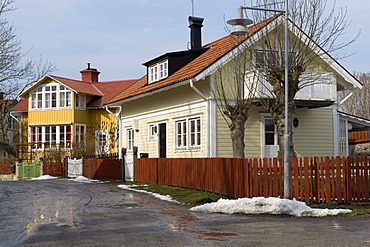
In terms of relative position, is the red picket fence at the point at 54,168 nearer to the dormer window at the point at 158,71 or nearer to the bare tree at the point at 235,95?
the dormer window at the point at 158,71

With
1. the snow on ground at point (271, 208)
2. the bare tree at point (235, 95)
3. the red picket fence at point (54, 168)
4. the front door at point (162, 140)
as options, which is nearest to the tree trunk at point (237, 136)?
the bare tree at point (235, 95)

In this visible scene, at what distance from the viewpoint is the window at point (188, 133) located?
2608 centimetres

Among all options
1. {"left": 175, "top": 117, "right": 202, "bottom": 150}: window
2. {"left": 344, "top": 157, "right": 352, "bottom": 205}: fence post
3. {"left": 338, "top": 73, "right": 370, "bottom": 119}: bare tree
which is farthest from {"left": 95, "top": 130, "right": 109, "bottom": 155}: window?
{"left": 338, "top": 73, "right": 370, "bottom": 119}: bare tree

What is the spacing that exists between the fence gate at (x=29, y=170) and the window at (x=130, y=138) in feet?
27.8

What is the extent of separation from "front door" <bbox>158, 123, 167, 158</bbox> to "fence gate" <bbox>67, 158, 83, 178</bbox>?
7431mm

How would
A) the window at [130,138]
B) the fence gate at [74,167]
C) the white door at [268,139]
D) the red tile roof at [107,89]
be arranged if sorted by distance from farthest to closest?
the red tile roof at [107,89] < the fence gate at [74,167] < the window at [130,138] < the white door at [268,139]

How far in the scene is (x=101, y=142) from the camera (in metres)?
44.6

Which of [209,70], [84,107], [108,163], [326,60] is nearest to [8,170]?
[84,107]

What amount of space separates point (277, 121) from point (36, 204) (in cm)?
890

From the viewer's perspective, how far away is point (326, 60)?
81.7 feet

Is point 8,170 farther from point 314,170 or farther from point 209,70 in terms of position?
point 314,170

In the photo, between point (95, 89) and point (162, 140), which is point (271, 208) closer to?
point (162, 140)

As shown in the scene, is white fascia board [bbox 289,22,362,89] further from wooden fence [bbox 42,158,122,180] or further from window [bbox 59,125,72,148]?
window [bbox 59,125,72,148]

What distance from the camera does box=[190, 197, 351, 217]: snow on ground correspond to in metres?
14.3
